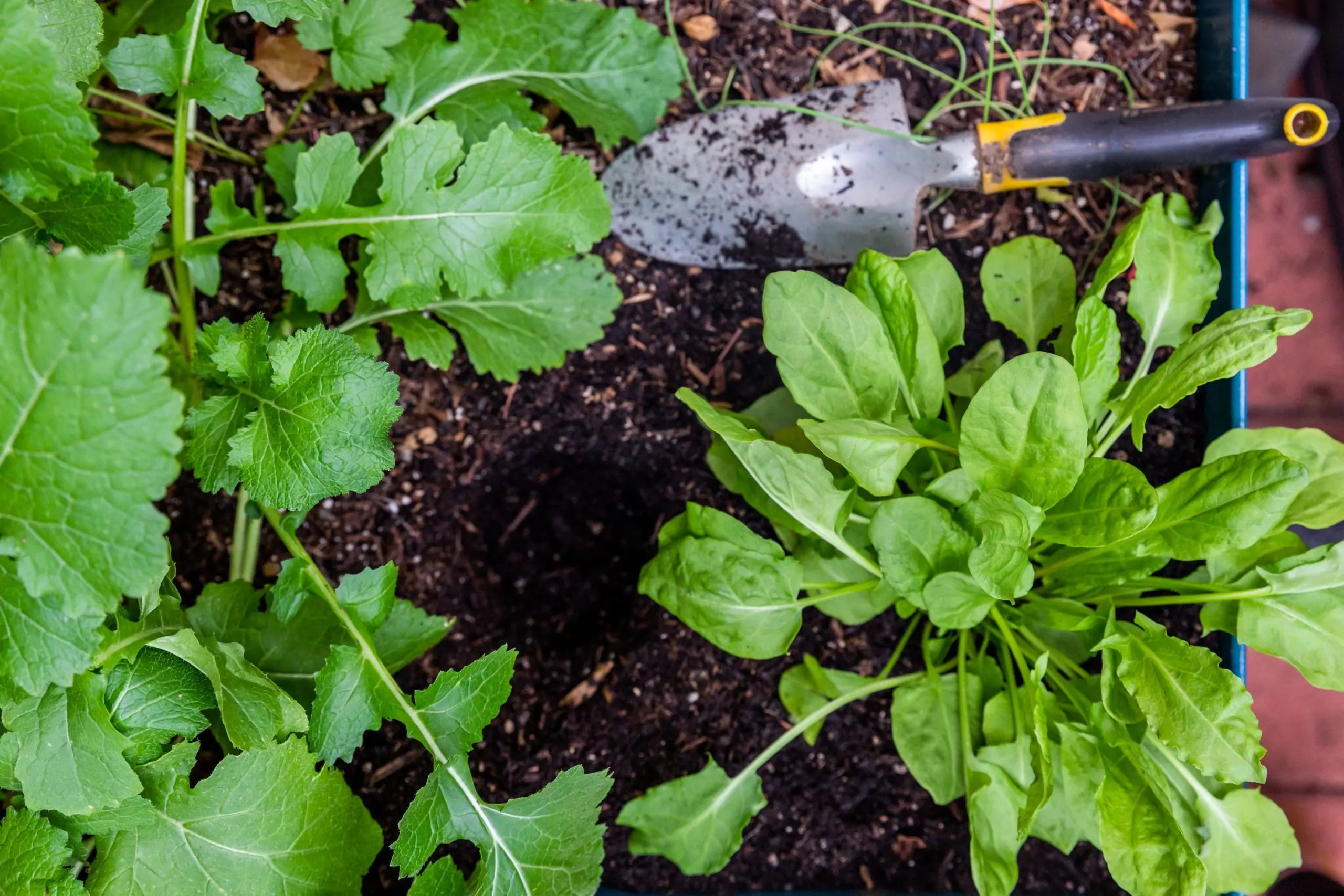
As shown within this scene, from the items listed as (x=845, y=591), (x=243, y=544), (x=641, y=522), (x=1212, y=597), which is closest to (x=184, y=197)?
(x=243, y=544)

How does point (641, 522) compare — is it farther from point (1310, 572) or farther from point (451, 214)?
point (1310, 572)

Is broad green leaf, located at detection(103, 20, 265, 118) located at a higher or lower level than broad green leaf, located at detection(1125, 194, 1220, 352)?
higher

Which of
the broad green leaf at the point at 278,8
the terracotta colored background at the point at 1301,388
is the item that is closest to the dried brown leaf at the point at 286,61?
the broad green leaf at the point at 278,8

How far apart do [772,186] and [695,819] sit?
2.50ft

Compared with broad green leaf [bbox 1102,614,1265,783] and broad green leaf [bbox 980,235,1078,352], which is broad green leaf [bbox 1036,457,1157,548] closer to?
broad green leaf [bbox 1102,614,1265,783]

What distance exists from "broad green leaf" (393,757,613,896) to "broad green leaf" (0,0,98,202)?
622mm

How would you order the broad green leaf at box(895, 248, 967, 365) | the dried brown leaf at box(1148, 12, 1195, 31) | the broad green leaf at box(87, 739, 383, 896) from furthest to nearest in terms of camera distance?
the dried brown leaf at box(1148, 12, 1195, 31) → the broad green leaf at box(895, 248, 967, 365) → the broad green leaf at box(87, 739, 383, 896)

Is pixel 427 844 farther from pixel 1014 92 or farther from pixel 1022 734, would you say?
pixel 1014 92

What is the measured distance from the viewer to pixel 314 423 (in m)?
0.83

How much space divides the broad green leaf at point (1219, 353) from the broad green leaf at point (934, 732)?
0.37m

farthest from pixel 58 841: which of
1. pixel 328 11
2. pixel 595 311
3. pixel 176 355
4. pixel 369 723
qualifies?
pixel 328 11

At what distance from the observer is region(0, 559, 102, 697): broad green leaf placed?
709 mm

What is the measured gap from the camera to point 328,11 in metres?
1.07

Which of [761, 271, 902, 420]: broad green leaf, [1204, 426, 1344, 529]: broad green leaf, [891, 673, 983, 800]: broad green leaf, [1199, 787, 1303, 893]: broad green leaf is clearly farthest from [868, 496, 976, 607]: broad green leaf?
[1199, 787, 1303, 893]: broad green leaf
